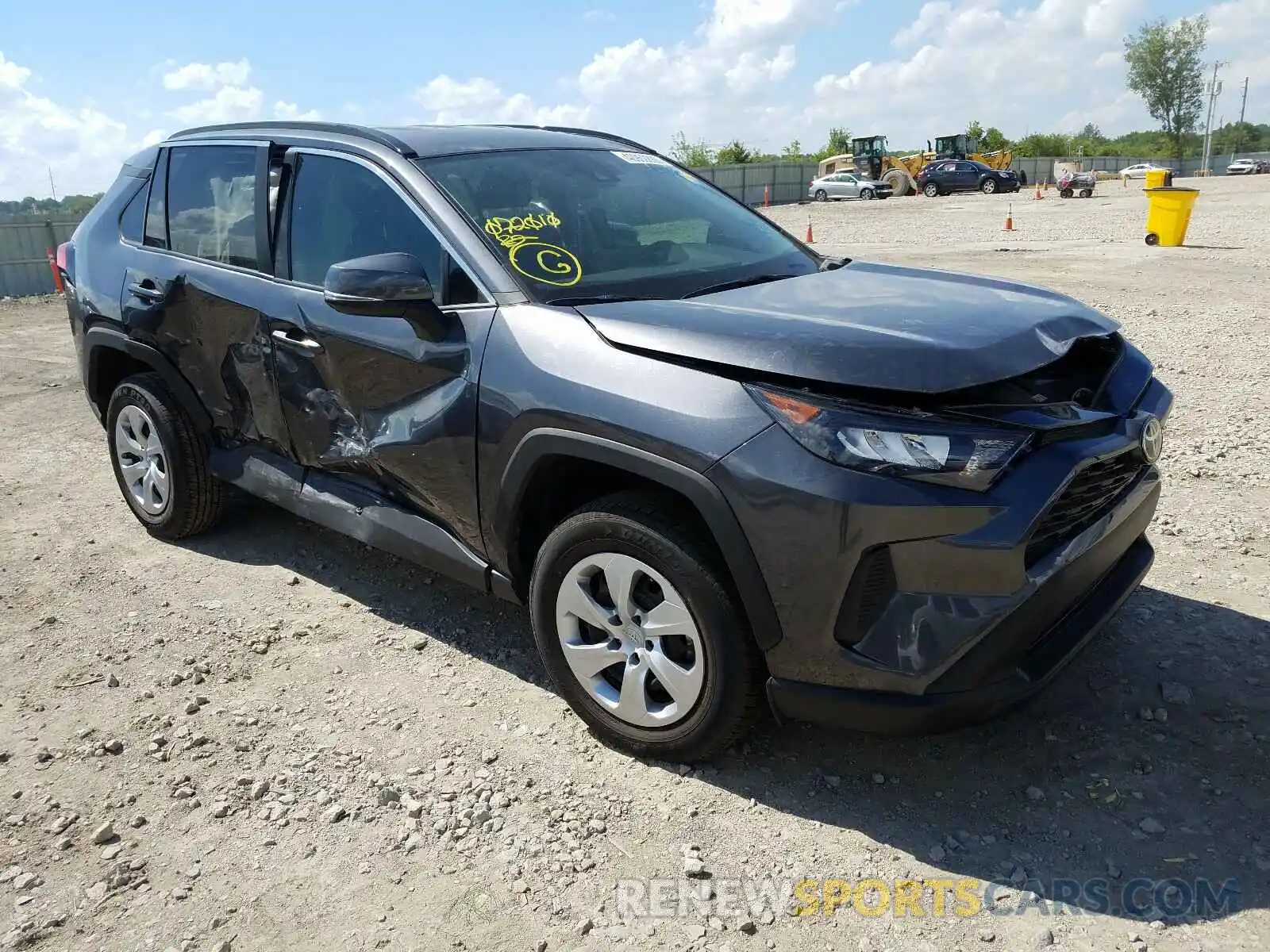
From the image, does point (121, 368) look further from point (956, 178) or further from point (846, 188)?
point (956, 178)

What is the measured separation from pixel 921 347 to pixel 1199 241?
59.5 ft

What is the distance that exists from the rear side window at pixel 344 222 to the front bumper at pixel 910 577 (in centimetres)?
147

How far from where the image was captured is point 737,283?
333cm

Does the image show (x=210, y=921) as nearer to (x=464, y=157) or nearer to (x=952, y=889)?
(x=952, y=889)

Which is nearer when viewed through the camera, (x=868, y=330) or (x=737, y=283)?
(x=868, y=330)

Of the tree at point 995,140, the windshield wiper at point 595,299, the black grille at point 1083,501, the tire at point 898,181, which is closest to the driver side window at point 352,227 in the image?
the windshield wiper at point 595,299

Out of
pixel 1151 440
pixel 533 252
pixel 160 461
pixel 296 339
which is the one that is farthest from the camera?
pixel 160 461

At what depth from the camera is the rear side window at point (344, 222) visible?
3322mm

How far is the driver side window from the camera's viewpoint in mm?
3223

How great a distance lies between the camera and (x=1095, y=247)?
16.9 meters

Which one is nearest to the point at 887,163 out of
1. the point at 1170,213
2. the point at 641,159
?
the point at 1170,213

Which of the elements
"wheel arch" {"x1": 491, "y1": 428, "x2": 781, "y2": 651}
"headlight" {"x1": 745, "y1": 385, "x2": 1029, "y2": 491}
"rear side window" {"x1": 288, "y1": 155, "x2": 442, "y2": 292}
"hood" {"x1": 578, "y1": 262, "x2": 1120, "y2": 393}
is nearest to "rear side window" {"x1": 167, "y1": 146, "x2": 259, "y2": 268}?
"rear side window" {"x1": 288, "y1": 155, "x2": 442, "y2": 292}

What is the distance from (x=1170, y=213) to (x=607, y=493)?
16.7m

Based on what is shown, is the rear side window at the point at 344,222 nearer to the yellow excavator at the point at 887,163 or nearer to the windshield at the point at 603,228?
the windshield at the point at 603,228
